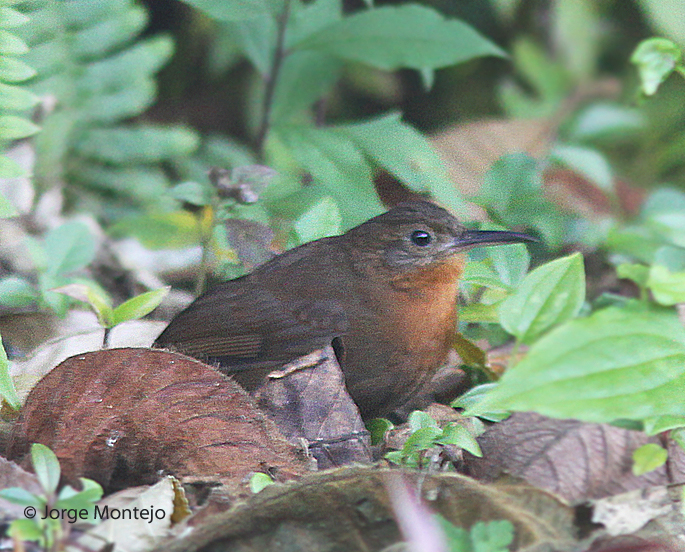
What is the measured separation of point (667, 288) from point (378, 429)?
944mm

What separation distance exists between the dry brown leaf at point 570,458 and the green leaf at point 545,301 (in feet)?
0.93

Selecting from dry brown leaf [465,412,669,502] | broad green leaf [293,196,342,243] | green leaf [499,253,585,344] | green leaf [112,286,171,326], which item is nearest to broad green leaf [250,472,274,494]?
dry brown leaf [465,412,669,502]

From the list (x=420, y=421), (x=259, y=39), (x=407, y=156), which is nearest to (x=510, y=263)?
(x=420, y=421)

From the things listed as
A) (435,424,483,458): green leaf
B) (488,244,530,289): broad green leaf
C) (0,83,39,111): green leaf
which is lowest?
(435,424,483,458): green leaf

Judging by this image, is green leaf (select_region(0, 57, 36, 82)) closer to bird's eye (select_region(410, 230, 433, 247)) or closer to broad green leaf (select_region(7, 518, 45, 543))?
bird's eye (select_region(410, 230, 433, 247))

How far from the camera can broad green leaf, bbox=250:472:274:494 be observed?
79.9 inches

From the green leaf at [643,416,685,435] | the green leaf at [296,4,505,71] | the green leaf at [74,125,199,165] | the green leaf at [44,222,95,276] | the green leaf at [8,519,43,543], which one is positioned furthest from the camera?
the green leaf at [74,125,199,165]

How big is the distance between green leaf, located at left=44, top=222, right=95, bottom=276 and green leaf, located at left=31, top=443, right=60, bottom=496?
146cm

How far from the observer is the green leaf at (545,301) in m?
2.02

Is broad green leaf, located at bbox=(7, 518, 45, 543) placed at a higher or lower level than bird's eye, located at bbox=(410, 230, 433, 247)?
higher

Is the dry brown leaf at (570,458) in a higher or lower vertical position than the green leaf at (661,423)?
lower

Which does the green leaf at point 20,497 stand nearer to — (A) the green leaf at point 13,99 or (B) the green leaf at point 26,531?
(B) the green leaf at point 26,531

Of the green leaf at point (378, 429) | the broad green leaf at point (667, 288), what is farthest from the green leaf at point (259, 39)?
the broad green leaf at point (667, 288)

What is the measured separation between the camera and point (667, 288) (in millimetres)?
1998
